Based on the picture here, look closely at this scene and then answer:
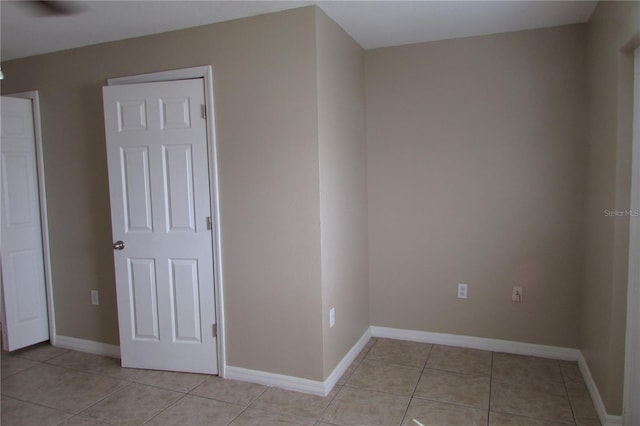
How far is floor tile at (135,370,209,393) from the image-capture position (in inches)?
110

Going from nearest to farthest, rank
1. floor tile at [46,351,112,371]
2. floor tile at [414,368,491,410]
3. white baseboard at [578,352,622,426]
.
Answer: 1. white baseboard at [578,352,622,426]
2. floor tile at [414,368,491,410]
3. floor tile at [46,351,112,371]

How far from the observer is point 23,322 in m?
3.42

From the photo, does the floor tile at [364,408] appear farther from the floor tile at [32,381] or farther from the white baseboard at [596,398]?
the floor tile at [32,381]

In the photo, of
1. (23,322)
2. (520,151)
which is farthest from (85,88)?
(520,151)

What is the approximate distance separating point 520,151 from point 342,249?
1.47 meters

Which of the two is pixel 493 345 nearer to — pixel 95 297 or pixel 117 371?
pixel 117 371

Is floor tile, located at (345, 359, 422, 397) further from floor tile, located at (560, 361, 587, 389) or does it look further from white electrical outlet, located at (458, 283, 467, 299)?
floor tile, located at (560, 361, 587, 389)

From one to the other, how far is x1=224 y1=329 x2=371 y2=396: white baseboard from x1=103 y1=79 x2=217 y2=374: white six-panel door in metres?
0.19

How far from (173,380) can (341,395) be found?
3.80 ft

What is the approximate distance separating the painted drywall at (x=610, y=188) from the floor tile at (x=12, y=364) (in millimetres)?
3833

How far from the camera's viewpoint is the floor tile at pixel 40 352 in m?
3.35

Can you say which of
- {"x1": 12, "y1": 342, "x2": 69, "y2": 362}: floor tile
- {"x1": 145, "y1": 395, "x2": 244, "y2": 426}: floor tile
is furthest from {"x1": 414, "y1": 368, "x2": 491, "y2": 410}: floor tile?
{"x1": 12, "y1": 342, "x2": 69, "y2": 362}: floor tile

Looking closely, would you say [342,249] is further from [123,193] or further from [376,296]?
[123,193]

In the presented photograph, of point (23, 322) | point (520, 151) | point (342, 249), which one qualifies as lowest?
point (23, 322)
